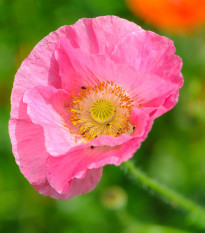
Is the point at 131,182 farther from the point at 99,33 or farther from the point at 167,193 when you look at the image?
the point at 99,33

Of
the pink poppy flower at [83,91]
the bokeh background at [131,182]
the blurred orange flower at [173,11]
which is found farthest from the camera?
the bokeh background at [131,182]

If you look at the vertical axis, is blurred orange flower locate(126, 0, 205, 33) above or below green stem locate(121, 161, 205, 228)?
above

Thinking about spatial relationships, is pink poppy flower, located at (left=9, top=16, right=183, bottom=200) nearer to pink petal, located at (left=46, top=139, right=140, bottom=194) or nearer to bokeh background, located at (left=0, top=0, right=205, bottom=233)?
pink petal, located at (left=46, top=139, right=140, bottom=194)

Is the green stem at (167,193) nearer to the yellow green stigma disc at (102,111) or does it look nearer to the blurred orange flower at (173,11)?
the yellow green stigma disc at (102,111)

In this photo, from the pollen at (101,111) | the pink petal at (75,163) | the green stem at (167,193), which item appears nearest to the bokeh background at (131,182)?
the green stem at (167,193)

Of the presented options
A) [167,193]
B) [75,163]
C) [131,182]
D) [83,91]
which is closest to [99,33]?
[83,91]

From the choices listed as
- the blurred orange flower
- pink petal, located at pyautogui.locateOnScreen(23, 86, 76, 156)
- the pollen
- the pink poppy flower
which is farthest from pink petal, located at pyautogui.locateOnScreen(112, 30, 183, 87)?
the blurred orange flower

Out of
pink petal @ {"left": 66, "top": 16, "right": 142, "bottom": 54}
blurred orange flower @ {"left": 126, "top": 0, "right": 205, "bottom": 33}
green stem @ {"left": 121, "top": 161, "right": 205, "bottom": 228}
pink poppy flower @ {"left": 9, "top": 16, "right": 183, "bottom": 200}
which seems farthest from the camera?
blurred orange flower @ {"left": 126, "top": 0, "right": 205, "bottom": 33}
